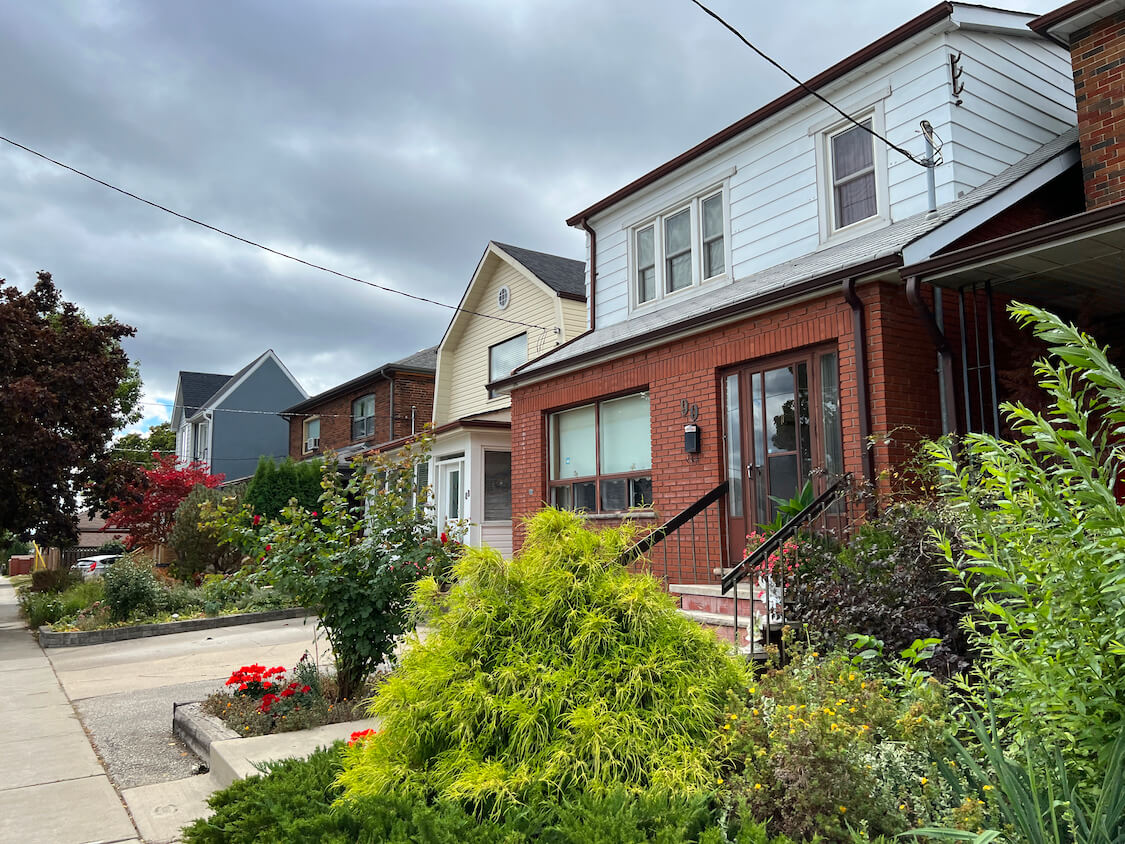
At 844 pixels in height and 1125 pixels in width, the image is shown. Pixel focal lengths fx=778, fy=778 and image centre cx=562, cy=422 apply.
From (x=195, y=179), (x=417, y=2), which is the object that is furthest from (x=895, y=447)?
(x=195, y=179)

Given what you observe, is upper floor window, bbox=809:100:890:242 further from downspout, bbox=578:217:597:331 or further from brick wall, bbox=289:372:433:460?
brick wall, bbox=289:372:433:460

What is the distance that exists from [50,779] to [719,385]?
672 cm

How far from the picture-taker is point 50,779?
5070 mm

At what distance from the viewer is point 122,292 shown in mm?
18828

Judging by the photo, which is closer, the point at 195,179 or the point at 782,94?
the point at 782,94

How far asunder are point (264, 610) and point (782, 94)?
37.4ft

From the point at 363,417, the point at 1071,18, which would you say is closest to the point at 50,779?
the point at 1071,18

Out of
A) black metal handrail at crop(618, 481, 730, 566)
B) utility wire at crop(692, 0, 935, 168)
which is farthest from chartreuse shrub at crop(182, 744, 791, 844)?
utility wire at crop(692, 0, 935, 168)

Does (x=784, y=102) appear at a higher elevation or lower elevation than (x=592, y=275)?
higher

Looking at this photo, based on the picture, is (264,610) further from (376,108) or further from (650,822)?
(650,822)

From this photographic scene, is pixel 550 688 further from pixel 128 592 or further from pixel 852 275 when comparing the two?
pixel 128 592

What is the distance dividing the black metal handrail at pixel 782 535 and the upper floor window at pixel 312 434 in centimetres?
2252

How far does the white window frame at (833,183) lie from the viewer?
8359 mm

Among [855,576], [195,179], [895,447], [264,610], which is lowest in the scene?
[264,610]
